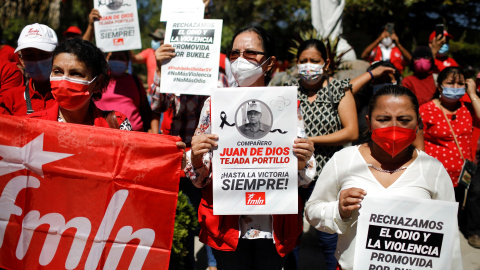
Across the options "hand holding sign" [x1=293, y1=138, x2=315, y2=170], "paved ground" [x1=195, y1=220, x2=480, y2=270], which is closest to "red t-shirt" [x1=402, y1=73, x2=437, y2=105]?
"paved ground" [x1=195, y1=220, x2=480, y2=270]

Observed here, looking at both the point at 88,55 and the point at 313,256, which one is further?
the point at 313,256

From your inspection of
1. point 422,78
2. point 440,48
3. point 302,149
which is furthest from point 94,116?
point 440,48

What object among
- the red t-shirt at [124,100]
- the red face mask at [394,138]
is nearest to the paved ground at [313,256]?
the red t-shirt at [124,100]

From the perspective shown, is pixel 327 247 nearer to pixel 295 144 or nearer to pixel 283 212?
pixel 283 212

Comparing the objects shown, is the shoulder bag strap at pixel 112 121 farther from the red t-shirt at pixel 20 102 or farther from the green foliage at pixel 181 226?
the green foliage at pixel 181 226

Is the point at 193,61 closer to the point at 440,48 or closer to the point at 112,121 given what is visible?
the point at 112,121

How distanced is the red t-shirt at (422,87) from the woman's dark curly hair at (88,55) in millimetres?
3933

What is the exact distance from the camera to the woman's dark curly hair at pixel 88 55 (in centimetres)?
261

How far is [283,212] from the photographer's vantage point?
91.6 inches

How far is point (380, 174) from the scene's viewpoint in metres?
2.33

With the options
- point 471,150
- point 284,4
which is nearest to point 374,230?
point 471,150

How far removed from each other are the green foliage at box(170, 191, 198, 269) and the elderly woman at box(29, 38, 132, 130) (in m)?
1.23

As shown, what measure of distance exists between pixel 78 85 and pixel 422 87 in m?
4.29

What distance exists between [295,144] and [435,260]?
0.90m
